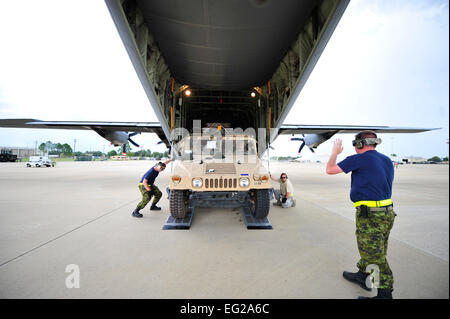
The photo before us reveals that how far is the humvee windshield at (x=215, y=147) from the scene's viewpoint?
13.7 feet

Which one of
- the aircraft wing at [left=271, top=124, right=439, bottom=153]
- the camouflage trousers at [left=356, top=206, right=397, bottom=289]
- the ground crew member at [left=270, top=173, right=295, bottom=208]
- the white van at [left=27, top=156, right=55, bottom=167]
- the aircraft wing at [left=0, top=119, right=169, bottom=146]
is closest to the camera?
the camouflage trousers at [left=356, top=206, right=397, bottom=289]

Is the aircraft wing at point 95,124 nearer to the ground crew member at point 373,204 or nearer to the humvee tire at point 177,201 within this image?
the humvee tire at point 177,201

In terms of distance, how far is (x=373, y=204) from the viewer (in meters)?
1.71

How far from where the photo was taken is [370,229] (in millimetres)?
1720

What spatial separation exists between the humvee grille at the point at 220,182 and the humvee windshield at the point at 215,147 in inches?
41.3

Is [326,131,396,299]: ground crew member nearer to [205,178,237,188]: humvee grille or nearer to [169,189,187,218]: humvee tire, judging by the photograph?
[205,178,237,188]: humvee grille

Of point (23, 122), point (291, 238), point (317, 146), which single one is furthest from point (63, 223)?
point (317, 146)

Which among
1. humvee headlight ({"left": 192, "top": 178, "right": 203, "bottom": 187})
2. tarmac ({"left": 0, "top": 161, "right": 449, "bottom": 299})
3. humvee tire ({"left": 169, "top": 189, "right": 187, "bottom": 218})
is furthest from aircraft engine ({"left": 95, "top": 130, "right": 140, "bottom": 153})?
humvee headlight ({"left": 192, "top": 178, "right": 203, "bottom": 187})

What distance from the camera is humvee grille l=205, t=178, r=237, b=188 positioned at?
3146 millimetres

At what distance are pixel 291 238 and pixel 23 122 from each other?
Result: 13.8m

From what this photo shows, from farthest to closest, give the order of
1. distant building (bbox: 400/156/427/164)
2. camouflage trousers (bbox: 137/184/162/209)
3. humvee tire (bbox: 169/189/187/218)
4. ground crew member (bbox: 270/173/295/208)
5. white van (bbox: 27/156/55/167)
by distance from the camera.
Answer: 1. distant building (bbox: 400/156/427/164)
2. white van (bbox: 27/156/55/167)
3. ground crew member (bbox: 270/173/295/208)
4. camouflage trousers (bbox: 137/184/162/209)
5. humvee tire (bbox: 169/189/187/218)

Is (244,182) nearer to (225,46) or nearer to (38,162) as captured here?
(225,46)
